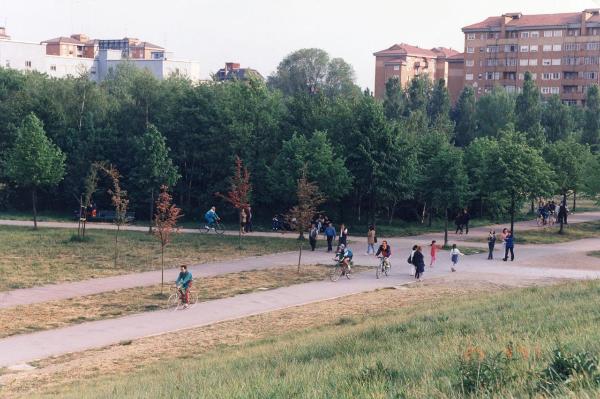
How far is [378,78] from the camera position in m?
142

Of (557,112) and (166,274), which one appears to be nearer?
(166,274)

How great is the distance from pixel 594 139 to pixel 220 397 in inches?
2723

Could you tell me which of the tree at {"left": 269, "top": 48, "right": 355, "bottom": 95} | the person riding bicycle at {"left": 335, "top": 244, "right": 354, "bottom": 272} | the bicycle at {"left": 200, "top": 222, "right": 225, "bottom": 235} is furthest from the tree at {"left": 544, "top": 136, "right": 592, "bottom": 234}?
the tree at {"left": 269, "top": 48, "right": 355, "bottom": 95}

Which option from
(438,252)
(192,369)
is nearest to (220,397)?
(192,369)

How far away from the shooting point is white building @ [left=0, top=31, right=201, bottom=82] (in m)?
122

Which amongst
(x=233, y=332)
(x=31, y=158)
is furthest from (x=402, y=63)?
(x=233, y=332)

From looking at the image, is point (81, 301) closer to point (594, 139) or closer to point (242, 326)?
point (242, 326)

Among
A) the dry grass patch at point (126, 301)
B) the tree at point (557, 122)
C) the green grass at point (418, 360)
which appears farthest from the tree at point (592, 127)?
the green grass at point (418, 360)

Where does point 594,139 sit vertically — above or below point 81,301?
above

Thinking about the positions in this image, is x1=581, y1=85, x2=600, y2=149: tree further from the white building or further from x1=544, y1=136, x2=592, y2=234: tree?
the white building

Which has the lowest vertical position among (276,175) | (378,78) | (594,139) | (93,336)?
(93,336)

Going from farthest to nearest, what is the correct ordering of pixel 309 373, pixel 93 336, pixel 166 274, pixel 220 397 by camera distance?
pixel 166 274
pixel 93 336
pixel 309 373
pixel 220 397

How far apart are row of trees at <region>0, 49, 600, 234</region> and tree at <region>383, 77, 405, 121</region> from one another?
12490mm

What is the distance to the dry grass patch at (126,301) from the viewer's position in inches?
855
